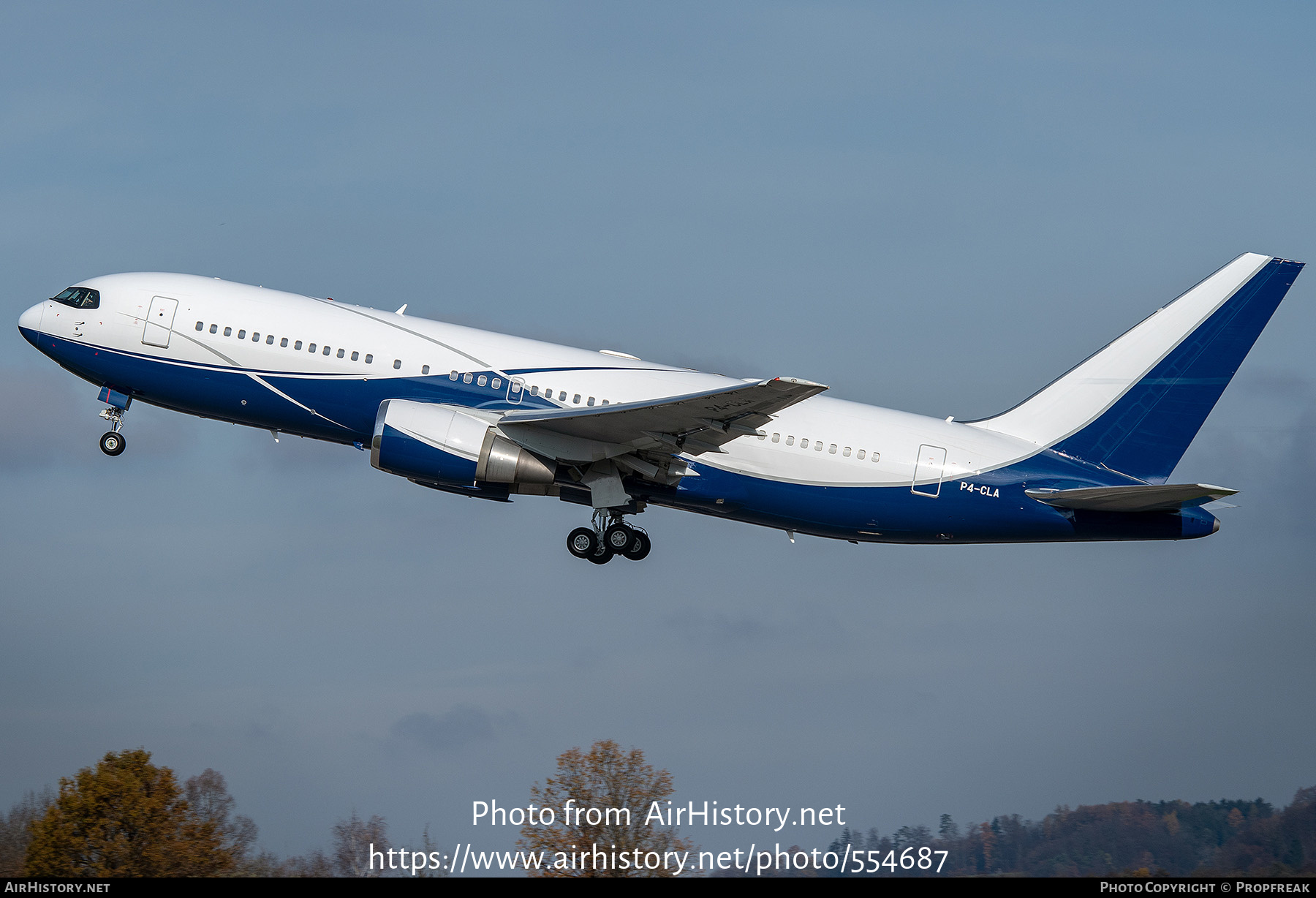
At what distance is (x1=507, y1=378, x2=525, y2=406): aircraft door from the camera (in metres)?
30.7

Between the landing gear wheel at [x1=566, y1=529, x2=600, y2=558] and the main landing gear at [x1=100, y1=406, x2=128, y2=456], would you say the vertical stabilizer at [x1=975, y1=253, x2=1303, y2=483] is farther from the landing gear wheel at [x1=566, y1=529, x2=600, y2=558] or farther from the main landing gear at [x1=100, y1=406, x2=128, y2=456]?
the main landing gear at [x1=100, y1=406, x2=128, y2=456]

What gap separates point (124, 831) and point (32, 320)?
1627 centimetres

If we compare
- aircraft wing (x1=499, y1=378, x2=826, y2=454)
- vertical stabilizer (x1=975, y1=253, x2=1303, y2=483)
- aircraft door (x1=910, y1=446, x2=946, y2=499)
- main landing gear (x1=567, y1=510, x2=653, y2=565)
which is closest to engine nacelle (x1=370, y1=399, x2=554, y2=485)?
aircraft wing (x1=499, y1=378, x2=826, y2=454)

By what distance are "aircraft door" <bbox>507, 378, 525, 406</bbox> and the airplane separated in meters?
0.06

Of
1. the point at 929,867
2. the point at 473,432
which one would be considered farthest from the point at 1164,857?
the point at 473,432

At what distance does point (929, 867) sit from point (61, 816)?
26.4 m

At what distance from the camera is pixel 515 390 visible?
101 feet

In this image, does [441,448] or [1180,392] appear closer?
[441,448]

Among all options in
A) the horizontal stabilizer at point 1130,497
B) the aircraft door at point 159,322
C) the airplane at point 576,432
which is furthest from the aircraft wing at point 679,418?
the aircraft door at point 159,322

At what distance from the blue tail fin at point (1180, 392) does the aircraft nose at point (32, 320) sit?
2646 cm

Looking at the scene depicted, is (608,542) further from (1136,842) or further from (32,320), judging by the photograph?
(1136,842)

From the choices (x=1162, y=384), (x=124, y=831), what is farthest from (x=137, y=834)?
(x=1162, y=384)

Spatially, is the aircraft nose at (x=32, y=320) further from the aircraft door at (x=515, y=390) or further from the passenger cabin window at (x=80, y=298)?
the aircraft door at (x=515, y=390)

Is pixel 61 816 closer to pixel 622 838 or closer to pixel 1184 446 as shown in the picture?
pixel 622 838
